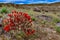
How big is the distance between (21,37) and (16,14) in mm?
515

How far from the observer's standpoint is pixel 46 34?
4.90 metres

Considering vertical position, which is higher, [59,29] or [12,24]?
[12,24]

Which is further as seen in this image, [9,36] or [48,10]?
[48,10]

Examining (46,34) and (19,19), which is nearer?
(19,19)

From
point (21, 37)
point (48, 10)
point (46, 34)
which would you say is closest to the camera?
point (21, 37)

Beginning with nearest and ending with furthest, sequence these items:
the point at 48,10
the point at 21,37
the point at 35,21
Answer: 1. the point at 21,37
2. the point at 35,21
3. the point at 48,10

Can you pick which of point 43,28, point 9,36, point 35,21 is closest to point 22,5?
point 35,21

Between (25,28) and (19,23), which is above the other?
(19,23)

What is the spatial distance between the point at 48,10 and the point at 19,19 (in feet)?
13.7

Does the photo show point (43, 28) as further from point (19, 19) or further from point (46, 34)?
point (19, 19)

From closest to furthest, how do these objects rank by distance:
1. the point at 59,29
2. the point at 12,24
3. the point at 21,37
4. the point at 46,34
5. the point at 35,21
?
the point at 12,24
the point at 21,37
the point at 46,34
the point at 59,29
the point at 35,21

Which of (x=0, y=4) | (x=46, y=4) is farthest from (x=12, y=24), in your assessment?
(x=46, y=4)

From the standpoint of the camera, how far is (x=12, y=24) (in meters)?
4.03

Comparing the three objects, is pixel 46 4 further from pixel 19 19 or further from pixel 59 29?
pixel 19 19
